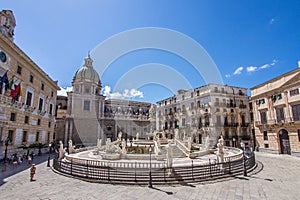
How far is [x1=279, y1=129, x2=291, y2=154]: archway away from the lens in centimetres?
2218

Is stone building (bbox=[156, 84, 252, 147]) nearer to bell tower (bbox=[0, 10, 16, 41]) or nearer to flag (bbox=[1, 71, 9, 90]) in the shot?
flag (bbox=[1, 71, 9, 90])

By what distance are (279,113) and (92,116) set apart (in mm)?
35239

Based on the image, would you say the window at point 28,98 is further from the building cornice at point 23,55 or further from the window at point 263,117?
the window at point 263,117

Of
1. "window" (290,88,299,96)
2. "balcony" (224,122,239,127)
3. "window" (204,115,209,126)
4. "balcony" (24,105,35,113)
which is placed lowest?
"balcony" (224,122,239,127)

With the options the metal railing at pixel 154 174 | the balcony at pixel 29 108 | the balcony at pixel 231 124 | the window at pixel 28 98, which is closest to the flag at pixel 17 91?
the balcony at pixel 29 108

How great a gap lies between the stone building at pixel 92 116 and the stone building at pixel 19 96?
11.3 m

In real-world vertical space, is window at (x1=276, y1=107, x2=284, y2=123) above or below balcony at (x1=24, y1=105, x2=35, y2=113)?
below

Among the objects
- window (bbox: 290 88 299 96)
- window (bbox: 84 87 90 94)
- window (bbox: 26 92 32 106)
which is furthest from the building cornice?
window (bbox: 290 88 299 96)

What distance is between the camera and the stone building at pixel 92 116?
120 feet

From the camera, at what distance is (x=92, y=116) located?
127 ft

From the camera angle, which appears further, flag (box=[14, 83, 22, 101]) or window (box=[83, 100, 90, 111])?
window (box=[83, 100, 90, 111])

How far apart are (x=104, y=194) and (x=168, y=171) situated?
4.21 meters

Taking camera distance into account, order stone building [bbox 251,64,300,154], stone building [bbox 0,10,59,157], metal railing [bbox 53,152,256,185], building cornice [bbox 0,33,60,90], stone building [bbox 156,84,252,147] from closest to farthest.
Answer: metal railing [bbox 53,152,256,185]
building cornice [bbox 0,33,60,90]
stone building [bbox 0,10,59,157]
stone building [bbox 251,64,300,154]
stone building [bbox 156,84,252,147]

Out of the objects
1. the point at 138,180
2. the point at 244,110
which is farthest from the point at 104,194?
the point at 244,110
